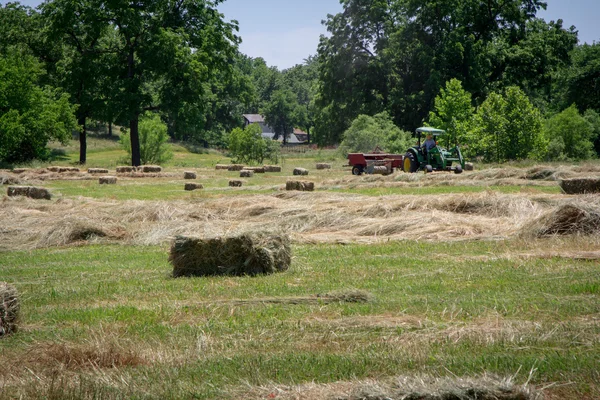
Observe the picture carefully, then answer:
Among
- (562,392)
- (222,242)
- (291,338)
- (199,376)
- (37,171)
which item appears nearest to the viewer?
(562,392)

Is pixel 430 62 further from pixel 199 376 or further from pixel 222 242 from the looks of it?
pixel 199 376

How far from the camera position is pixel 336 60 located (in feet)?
230

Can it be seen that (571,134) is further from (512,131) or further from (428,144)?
(428,144)

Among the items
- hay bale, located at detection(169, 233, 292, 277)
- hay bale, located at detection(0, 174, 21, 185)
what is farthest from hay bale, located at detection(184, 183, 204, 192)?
hay bale, located at detection(169, 233, 292, 277)

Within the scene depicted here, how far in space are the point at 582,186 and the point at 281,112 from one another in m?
122

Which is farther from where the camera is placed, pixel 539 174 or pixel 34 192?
pixel 539 174

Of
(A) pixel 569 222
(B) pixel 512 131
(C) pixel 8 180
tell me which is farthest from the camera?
(B) pixel 512 131

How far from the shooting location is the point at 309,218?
16.3m

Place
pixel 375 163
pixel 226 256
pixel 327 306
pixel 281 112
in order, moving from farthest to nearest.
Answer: pixel 281 112
pixel 375 163
pixel 226 256
pixel 327 306

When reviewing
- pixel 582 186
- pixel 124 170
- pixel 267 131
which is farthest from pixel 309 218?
pixel 267 131

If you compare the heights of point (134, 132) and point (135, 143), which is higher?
point (134, 132)

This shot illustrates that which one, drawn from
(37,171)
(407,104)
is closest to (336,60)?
(407,104)

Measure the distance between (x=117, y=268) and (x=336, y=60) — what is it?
197ft

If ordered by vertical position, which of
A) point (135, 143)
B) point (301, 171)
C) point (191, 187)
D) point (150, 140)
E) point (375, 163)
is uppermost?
point (150, 140)
